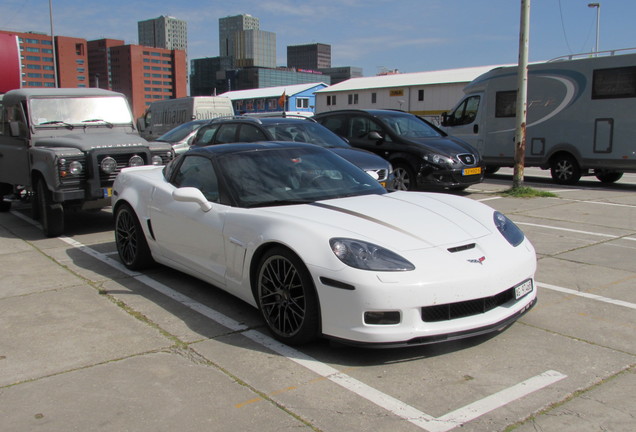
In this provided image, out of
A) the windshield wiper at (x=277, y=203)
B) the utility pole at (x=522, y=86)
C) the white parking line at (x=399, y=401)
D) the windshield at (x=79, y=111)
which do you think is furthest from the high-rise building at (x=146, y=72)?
the white parking line at (x=399, y=401)

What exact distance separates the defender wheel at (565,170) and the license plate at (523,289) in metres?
10.9

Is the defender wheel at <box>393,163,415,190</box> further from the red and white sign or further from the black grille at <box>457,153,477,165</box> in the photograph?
the red and white sign

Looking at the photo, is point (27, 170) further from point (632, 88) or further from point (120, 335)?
point (632, 88)

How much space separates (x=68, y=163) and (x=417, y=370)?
6098 mm

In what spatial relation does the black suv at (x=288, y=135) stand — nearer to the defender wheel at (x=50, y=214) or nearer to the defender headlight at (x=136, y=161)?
the defender headlight at (x=136, y=161)

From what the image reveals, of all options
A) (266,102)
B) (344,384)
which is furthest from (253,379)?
(266,102)

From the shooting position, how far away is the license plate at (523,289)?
4.05 meters

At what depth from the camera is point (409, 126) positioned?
40.2ft

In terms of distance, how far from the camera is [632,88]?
1292cm

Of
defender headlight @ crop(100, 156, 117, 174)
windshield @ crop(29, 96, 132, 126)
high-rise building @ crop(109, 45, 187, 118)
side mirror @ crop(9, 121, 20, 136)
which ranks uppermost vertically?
high-rise building @ crop(109, 45, 187, 118)

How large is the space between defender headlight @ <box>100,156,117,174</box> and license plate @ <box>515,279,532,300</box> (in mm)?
5951

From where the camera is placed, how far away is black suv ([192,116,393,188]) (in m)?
9.44

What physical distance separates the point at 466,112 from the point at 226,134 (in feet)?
27.1

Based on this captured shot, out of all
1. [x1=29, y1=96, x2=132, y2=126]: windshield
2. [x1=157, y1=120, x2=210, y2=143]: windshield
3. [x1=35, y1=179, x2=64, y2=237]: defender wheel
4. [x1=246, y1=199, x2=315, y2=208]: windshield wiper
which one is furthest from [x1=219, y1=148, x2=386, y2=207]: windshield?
[x1=157, y1=120, x2=210, y2=143]: windshield
